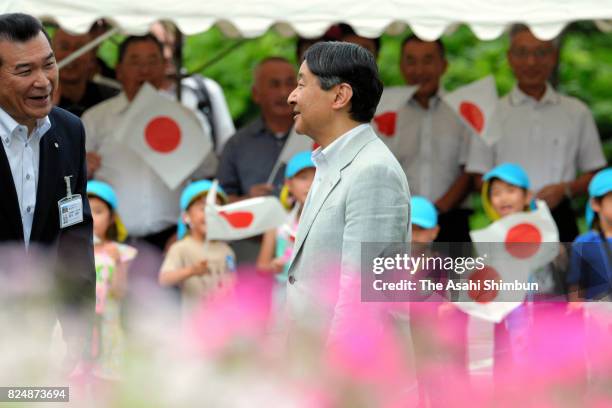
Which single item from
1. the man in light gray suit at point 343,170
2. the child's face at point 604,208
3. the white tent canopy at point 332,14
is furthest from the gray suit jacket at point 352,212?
the child's face at point 604,208

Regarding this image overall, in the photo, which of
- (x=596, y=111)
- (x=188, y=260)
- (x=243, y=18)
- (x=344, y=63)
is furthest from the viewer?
(x=596, y=111)

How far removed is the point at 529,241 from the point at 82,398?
4.68 meters

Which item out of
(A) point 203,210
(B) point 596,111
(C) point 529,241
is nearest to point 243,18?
(A) point 203,210

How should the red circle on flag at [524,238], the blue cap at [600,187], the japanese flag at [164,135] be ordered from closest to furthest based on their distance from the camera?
the red circle on flag at [524,238] < the blue cap at [600,187] < the japanese flag at [164,135]

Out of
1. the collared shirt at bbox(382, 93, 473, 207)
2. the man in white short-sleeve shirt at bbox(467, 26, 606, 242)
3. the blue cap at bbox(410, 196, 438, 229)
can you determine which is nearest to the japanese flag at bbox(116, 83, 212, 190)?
the collared shirt at bbox(382, 93, 473, 207)

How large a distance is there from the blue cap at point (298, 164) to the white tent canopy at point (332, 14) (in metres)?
0.74

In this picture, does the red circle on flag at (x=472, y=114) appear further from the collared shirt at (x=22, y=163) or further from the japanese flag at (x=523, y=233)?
the collared shirt at (x=22, y=163)

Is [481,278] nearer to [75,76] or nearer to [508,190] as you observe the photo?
[508,190]

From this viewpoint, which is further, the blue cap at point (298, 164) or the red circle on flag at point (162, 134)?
the red circle on flag at point (162, 134)

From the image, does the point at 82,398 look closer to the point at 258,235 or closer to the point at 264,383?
the point at 264,383

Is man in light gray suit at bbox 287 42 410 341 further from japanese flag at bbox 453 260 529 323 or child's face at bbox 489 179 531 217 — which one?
child's face at bbox 489 179 531 217

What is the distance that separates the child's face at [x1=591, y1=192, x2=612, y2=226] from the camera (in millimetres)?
5719

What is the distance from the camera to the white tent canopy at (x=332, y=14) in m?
5.59

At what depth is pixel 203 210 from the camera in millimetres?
6219
